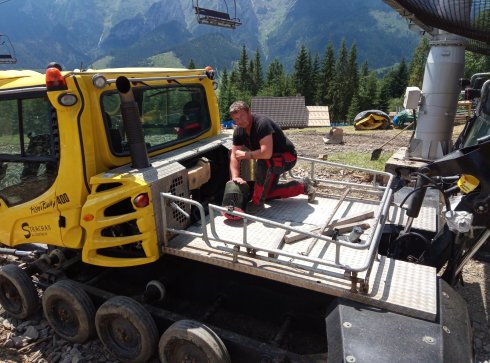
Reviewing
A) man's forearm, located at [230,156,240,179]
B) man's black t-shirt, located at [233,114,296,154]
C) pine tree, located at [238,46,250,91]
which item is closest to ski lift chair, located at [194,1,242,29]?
man's black t-shirt, located at [233,114,296,154]

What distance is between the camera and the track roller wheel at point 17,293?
4418mm

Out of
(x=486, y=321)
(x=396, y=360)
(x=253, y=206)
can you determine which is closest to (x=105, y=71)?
(x=253, y=206)

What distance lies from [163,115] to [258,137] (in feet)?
3.71

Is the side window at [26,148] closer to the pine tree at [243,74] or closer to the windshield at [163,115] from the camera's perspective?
the windshield at [163,115]

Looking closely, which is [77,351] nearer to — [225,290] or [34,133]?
[225,290]

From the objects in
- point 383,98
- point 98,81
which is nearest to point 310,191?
point 98,81

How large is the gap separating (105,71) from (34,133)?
927mm

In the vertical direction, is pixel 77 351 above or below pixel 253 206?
below

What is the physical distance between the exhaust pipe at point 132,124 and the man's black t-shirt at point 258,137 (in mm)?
1249

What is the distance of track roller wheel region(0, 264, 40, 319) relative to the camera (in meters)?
4.42

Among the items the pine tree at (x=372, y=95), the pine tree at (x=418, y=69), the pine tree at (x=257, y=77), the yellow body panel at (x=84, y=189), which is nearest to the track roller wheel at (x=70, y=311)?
the yellow body panel at (x=84, y=189)

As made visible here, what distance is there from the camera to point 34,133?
3.96 meters

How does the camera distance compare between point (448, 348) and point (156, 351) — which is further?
point (156, 351)

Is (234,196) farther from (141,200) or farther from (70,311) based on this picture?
(70,311)
